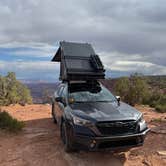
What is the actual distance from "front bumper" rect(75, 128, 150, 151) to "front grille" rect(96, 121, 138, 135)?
0.36 feet

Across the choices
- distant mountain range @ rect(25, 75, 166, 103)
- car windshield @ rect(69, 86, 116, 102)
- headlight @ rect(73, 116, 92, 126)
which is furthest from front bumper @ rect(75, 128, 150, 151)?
distant mountain range @ rect(25, 75, 166, 103)

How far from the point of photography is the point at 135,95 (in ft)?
50.1

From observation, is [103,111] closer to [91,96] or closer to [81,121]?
[81,121]

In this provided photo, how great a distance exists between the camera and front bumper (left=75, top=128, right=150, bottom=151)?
17.0 ft

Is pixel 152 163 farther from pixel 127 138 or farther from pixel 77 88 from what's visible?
pixel 77 88

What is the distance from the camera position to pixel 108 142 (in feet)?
17.2

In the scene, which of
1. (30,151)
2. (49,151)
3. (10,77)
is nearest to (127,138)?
(49,151)

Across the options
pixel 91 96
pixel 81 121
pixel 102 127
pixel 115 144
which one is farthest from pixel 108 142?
pixel 91 96

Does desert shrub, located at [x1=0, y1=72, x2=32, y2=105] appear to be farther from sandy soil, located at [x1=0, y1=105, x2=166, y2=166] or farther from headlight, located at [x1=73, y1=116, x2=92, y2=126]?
headlight, located at [x1=73, y1=116, x2=92, y2=126]

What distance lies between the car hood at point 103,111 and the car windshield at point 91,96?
0.33 meters

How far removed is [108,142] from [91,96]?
1.93m

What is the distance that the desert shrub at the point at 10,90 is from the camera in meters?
18.0

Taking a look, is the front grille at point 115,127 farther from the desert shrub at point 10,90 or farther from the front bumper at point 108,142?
the desert shrub at point 10,90

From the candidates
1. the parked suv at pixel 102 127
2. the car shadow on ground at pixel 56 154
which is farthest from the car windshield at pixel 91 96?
the car shadow on ground at pixel 56 154
